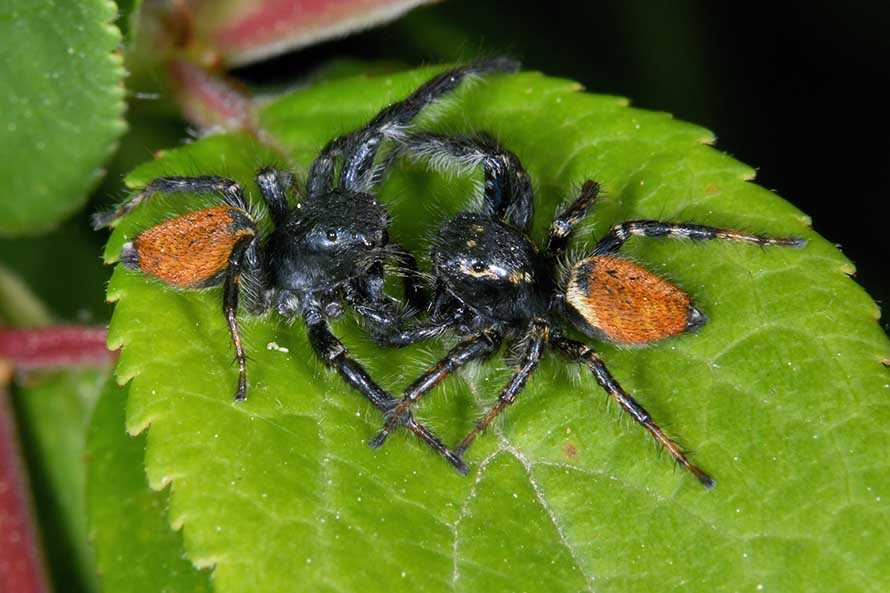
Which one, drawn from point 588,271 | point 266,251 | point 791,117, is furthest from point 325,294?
point 791,117

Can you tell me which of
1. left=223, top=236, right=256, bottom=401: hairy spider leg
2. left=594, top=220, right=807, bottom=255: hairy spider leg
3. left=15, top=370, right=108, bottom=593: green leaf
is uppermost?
left=594, top=220, right=807, bottom=255: hairy spider leg

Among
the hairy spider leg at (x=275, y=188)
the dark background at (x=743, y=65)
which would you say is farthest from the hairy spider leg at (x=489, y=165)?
the dark background at (x=743, y=65)

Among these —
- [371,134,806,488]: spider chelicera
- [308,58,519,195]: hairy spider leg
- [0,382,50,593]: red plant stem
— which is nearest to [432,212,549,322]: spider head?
[371,134,806,488]: spider chelicera

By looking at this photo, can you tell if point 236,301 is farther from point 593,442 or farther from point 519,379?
point 593,442

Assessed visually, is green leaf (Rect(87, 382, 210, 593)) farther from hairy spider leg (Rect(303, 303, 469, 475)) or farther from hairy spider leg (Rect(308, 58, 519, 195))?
hairy spider leg (Rect(308, 58, 519, 195))

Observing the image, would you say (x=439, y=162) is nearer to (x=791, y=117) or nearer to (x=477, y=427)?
(x=477, y=427)

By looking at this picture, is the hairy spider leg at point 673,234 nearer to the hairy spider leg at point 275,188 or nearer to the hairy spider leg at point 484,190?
the hairy spider leg at point 484,190

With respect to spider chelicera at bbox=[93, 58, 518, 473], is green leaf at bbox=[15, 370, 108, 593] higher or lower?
lower
